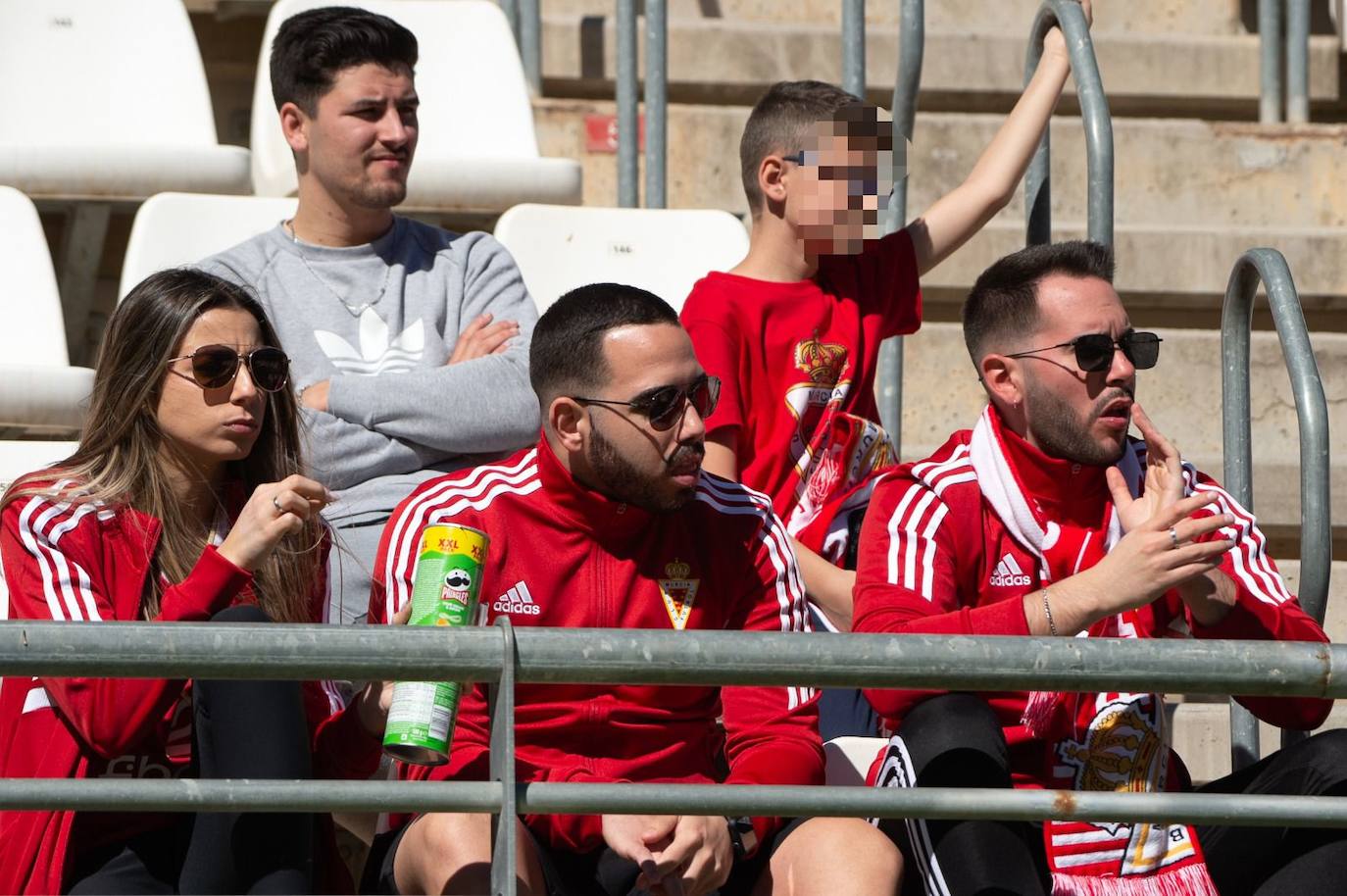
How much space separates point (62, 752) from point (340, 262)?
58.4 inches

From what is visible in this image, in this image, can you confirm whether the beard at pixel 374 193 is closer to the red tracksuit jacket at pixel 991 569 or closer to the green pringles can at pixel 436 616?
the red tracksuit jacket at pixel 991 569

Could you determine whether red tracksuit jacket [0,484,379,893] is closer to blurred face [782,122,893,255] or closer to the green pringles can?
the green pringles can

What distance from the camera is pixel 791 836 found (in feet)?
8.46

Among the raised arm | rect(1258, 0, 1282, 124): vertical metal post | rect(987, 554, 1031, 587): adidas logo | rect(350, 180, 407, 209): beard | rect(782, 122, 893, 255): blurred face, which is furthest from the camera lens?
rect(1258, 0, 1282, 124): vertical metal post

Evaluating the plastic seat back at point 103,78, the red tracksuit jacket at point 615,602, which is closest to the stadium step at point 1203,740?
the red tracksuit jacket at point 615,602

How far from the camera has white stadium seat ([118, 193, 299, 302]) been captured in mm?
3988

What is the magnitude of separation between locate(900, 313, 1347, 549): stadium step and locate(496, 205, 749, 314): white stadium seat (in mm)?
590

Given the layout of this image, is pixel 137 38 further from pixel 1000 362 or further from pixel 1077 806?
pixel 1077 806

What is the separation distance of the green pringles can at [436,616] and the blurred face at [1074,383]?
0.99 m

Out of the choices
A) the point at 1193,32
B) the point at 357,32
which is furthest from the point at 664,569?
the point at 1193,32

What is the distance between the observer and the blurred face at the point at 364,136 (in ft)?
12.6

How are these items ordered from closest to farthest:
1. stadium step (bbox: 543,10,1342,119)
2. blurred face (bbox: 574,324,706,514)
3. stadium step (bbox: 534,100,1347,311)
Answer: blurred face (bbox: 574,324,706,514), stadium step (bbox: 534,100,1347,311), stadium step (bbox: 543,10,1342,119)

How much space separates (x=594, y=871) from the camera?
8.64 feet

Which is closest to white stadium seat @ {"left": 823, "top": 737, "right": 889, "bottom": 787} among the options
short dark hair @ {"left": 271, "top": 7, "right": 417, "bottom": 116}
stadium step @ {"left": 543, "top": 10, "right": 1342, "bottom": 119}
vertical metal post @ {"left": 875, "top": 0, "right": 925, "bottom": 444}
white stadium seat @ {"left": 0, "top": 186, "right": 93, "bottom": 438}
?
vertical metal post @ {"left": 875, "top": 0, "right": 925, "bottom": 444}
